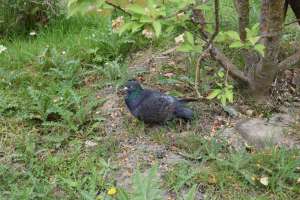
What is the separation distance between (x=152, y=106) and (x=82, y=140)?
0.66 meters

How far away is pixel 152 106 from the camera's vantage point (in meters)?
4.14

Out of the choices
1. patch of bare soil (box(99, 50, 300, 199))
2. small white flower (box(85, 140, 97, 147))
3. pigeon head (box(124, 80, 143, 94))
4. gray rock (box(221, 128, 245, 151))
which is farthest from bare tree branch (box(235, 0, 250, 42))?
small white flower (box(85, 140, 97, 147))

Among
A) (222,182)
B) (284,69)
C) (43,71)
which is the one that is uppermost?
(284,69)

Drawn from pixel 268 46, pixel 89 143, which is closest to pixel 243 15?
pixel 268 46

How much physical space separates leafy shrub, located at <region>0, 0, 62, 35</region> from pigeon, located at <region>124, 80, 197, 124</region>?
2.41m

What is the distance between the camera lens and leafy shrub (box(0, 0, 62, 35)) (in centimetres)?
611

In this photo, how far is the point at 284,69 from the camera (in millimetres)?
4508

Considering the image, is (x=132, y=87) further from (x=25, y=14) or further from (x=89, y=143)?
(x=25, y=14)

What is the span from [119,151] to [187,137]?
56cm

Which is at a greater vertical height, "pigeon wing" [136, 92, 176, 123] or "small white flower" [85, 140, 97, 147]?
"pigeon wing" [136, 92, 176, 123]

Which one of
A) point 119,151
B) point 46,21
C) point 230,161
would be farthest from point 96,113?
point 46,21

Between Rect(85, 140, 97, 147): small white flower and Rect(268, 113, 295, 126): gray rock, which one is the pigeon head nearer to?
Rect(85, 140, 97, 147): small white flower

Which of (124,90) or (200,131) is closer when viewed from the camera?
(200,131)

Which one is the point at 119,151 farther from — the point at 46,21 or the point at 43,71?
the point at 46,21
